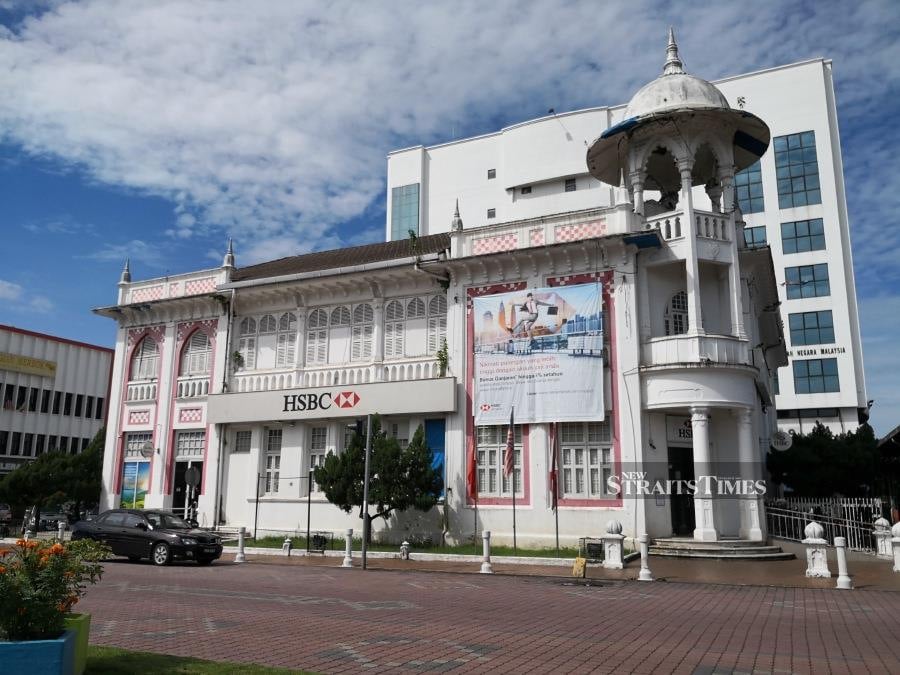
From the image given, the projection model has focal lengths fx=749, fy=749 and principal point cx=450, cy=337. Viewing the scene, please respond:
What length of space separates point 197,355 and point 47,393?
79.0 ft

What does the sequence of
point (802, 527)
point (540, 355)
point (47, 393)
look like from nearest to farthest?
point (802, 527)
point (540, 355)
point (47, 393)

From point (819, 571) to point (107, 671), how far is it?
1501 centimetres

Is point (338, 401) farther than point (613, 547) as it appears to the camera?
Yes

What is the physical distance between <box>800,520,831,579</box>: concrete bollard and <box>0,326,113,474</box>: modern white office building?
42.6 metres

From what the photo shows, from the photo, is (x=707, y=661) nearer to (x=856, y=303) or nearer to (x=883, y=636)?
(x=883, y=636)

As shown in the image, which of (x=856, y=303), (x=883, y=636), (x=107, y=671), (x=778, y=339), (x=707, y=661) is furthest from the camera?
(x=856, y=303)

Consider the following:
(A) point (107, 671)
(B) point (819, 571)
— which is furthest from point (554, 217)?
(A) point (107, 671)

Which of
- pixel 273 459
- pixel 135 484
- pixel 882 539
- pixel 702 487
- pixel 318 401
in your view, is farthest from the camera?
pixel 135 484

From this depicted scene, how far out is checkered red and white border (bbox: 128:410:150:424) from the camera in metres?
31.1

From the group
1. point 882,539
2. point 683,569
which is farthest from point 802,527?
point 683,569

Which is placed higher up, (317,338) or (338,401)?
(317,338)

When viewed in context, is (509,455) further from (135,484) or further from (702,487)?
(135,484)

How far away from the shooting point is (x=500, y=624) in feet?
33.7

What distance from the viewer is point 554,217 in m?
24.6
